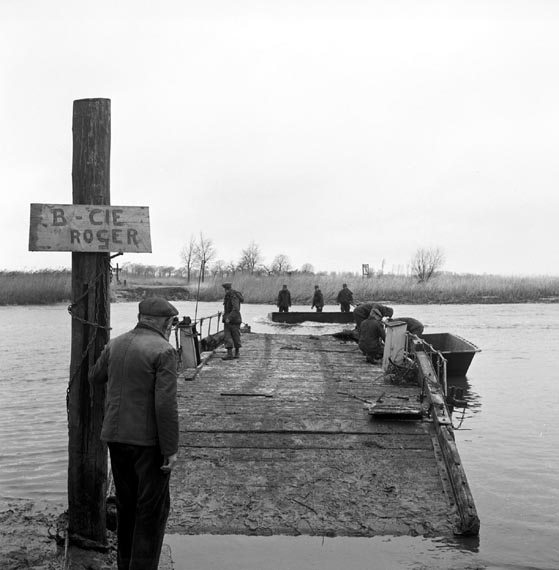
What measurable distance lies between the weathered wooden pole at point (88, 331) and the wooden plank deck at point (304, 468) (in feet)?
2.60

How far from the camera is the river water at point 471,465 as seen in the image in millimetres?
6078

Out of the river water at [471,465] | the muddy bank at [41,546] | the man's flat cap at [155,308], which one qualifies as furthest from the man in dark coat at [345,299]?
the man's flat cap at [155,308]

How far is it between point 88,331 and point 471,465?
633 cm

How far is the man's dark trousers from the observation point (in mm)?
4473

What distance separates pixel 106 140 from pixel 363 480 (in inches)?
153

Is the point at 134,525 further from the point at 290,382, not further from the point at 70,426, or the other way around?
the point at 290,382

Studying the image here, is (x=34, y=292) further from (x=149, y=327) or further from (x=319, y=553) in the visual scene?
(x=149, y=327)

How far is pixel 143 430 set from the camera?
175 inches

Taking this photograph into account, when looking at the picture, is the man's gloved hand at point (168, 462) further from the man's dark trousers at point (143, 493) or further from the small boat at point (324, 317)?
the small boat at point (324, 317)

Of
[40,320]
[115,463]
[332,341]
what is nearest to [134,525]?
[115,463]

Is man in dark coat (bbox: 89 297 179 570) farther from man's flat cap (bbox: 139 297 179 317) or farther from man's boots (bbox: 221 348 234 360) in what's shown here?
man's boots (bbox: 221 348 234 360)

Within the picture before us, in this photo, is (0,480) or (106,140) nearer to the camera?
(106,140)

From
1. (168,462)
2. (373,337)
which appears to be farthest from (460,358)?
(168,462)

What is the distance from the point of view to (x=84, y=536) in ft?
18.2
